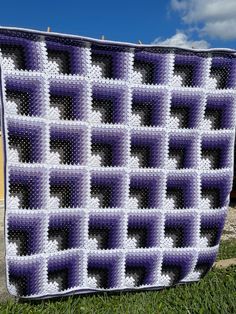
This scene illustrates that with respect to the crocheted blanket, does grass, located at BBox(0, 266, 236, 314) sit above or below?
below

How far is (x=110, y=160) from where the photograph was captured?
3252mm

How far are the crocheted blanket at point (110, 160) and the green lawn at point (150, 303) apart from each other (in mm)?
105

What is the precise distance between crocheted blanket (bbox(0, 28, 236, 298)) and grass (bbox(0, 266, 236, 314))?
10cm

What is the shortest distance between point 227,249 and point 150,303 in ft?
9.19

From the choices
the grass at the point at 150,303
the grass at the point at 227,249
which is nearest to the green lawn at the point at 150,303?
the grass at the point at 150,303

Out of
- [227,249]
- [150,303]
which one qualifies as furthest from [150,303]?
[227,249]

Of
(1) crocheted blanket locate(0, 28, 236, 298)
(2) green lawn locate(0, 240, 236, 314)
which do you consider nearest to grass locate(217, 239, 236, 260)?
(2) green lawn locate(0, 240, 236, 314)

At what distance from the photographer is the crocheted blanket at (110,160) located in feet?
9.91

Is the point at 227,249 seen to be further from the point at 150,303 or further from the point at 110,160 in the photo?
the point at 110,160

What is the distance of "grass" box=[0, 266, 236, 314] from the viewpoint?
3.42 metres

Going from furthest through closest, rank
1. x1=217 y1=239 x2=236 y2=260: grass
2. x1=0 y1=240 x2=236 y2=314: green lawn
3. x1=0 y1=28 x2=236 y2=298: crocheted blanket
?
x1=217 y1=239 x2=236 y2=260: grass → x1=0 y1=240 x2=236 y2=314: green lawn → x1=0 y1=28 x2=236 y2=298: crocheted blanket

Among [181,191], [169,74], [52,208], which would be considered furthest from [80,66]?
[181,191]

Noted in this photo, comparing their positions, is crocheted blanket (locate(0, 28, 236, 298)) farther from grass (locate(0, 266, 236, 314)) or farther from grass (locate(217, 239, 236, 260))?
grass (locate(217, 239, 236, 260))

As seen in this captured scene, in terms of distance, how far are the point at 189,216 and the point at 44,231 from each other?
3.54 feet
